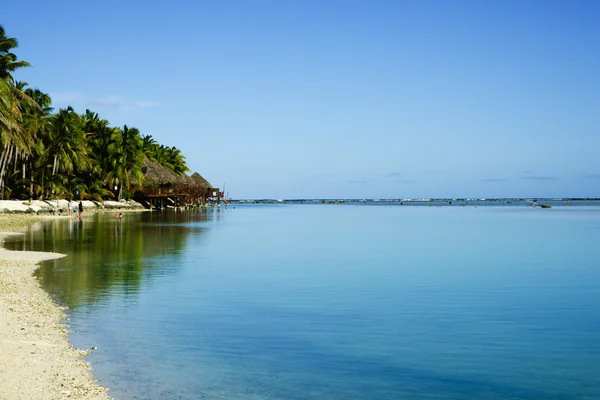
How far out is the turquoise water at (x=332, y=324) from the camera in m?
10.1

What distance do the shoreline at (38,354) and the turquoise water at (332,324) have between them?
400mm

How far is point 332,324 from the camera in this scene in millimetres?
14820

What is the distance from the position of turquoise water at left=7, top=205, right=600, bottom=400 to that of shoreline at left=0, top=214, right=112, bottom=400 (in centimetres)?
40

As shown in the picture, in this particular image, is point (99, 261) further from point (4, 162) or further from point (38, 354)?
point (4, 162)

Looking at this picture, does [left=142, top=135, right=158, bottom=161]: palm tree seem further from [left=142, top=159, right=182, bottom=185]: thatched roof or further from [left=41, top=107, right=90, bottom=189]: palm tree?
[left=41, top=107, right=90, bottom=189]: palm tree

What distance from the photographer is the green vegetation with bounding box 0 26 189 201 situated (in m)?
50.1

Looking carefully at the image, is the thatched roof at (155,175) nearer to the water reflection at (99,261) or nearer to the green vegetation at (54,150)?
the green vegetation at (54,150)

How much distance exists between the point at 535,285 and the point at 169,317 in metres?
13.4

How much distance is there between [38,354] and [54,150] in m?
68.0

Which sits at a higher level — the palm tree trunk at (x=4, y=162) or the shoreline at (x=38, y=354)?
the palm tree trunk at (x=4, y=162)

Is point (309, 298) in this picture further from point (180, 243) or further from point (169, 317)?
point (180, 243)

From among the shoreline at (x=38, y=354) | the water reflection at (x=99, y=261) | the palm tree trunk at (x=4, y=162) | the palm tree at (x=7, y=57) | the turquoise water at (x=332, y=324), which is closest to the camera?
the shoreline at (x=38, y=354)

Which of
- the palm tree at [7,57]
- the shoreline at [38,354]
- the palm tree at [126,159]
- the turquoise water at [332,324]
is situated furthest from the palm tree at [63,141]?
the shoreline at [38,354]

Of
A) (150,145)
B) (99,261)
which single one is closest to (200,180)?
(150,145)
